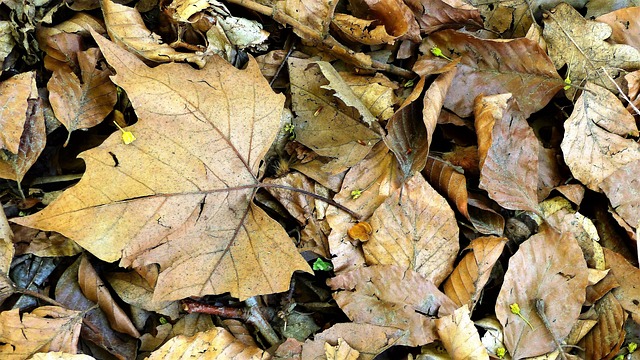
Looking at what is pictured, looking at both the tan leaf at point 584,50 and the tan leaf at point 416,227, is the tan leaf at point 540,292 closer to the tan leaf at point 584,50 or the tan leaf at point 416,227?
the tan leaf at point 416,227

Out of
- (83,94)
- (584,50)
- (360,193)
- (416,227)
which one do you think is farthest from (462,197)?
(83,94)

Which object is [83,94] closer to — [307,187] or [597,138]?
[307,187]

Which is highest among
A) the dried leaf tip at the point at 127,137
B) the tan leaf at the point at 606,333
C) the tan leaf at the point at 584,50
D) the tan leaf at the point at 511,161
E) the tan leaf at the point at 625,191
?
the tan leaf at the point at 584,50

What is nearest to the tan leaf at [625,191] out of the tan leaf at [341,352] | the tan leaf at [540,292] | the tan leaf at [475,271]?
the tan leaf at [540,292]

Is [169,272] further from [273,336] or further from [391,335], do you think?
[391,335]

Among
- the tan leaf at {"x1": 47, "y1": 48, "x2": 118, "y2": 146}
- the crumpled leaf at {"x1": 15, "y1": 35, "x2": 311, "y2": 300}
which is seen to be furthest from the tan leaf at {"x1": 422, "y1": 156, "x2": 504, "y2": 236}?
the tan leaf at {"x1": 47, "y1": 48, "x2": 118, "y2": 146}

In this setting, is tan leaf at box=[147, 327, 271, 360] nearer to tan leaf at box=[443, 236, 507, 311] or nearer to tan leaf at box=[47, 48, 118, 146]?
tan leaf at box=[443, 236, 507, 311]
